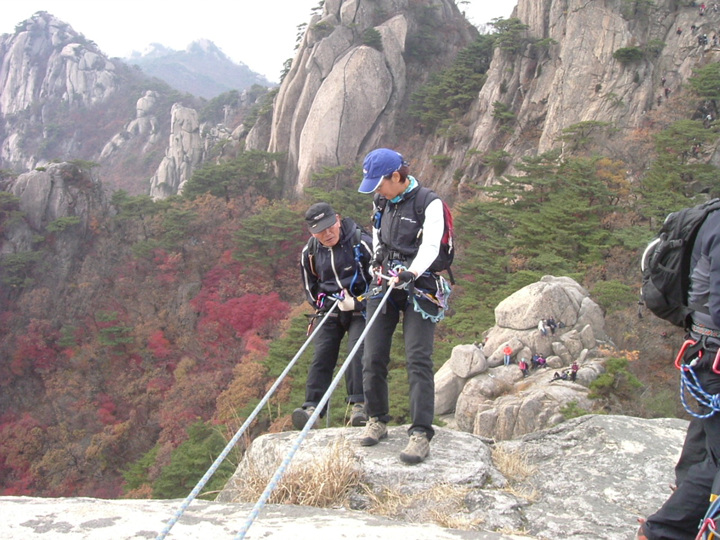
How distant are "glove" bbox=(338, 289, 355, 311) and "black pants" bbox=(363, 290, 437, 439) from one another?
1.76 ft

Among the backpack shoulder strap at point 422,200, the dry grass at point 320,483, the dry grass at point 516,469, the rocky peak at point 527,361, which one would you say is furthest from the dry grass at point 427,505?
the rocky peak at point 527,361

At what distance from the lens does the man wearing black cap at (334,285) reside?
11.7 feet

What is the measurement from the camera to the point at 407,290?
2865 mm

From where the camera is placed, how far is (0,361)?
20.8 metres

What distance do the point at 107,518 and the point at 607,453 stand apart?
9.35ft

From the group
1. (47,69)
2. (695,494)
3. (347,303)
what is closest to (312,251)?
(347,303)

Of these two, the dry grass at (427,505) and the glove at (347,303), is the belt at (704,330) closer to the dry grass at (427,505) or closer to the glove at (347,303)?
the dry grass at (427,505)

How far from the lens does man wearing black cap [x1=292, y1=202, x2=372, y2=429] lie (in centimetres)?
355

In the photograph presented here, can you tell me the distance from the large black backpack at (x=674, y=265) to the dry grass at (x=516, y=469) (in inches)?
48.9

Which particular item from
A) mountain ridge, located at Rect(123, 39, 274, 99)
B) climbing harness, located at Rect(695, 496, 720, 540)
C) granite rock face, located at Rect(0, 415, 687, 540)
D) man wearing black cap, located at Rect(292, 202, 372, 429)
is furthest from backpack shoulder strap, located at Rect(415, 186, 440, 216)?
mountain ridge, located at Rect(123, 39, 274, 99)

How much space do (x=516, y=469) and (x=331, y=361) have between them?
1.50 metres

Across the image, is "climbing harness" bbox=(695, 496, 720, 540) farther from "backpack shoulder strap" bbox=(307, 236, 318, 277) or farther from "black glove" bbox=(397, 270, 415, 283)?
"backpack shoulder strap" bbox=(307, 236, 318, 277)

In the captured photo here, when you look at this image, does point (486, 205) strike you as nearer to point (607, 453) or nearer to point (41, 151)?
point (607, 453)

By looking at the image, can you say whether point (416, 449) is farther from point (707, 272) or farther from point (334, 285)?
point (707, 272)
